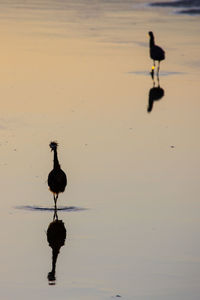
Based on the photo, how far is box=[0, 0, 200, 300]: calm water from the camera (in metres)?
12.5

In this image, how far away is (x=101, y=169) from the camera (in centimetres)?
1708

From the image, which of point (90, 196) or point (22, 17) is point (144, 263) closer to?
point (90, 196)

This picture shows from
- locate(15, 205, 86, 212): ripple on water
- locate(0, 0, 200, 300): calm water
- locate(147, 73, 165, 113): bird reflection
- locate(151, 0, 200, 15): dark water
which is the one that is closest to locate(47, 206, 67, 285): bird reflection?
locate(0, 0, 200, 300): calm water

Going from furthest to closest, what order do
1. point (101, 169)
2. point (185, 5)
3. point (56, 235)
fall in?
point (185, 5)
point (101, 169)
point (56, 235)

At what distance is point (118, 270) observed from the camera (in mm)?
12547

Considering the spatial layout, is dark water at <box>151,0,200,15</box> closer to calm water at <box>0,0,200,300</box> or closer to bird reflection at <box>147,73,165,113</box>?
calm water at <box>0,0,200,300</box>

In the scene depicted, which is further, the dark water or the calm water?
the dark water

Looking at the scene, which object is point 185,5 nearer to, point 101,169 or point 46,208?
point 101,169

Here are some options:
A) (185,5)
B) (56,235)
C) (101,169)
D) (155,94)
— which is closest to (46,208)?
(56,235)

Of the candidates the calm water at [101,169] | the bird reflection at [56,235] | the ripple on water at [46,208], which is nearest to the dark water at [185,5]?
the calm water at [101,169]

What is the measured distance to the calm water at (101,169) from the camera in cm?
1248

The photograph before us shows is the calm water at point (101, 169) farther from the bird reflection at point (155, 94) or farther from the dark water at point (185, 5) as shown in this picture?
the dark water at point (185, 5)

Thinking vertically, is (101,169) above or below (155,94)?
below

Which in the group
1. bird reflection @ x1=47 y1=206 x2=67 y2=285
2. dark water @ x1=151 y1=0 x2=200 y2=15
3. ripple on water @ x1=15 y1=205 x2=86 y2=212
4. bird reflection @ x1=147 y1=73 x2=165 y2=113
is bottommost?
bird reflection @ x1=47 y1=206 x2=67 y2=285
